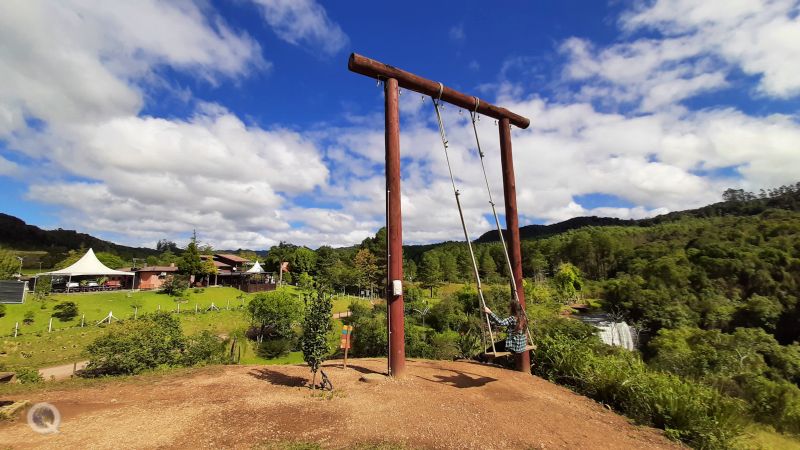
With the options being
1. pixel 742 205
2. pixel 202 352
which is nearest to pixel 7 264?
pixel 202 352

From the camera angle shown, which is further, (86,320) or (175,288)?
(175,288)

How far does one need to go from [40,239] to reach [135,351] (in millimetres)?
143980

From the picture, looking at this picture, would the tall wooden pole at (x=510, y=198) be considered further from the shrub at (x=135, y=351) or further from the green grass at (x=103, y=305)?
the green grass at (x=103, y=305)

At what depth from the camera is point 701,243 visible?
2496 inches

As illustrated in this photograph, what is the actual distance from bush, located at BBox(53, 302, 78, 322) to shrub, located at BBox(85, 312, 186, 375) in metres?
18.8

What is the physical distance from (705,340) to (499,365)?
21644mm

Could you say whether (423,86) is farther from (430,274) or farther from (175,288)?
(430,274)

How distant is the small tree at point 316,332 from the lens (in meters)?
8.71

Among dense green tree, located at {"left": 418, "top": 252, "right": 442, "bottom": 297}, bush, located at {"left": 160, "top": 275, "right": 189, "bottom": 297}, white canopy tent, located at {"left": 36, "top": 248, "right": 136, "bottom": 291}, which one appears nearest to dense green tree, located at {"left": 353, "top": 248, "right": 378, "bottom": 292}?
dense green tree, located at {"left": 418, "top": 252, "right": 442, "bottom": 297}

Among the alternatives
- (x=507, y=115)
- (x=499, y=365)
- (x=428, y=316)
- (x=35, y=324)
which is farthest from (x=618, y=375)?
(x=35, y=324)

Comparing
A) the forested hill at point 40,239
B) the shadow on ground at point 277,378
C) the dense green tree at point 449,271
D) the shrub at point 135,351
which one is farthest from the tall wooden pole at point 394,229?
the forested hill at point 40,239

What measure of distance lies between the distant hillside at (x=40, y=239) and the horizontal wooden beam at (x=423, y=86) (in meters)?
117

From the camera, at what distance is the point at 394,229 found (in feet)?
31.0

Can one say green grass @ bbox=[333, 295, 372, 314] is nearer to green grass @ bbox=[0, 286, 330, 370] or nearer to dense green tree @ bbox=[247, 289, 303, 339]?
dense green tree @ bbox=[247, 289, 303, 339]
